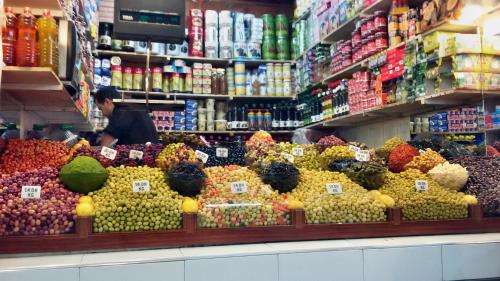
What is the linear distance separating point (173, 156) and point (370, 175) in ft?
3.59

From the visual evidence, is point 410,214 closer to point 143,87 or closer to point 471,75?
point 471,75

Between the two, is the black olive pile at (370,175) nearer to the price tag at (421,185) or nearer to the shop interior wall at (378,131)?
the price tag at (421,185)

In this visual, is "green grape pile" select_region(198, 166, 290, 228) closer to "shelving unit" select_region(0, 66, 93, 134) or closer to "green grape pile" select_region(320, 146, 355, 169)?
"green grape pile" select_region(320, 146, 355, 169)

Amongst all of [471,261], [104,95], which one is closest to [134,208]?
[471,261]

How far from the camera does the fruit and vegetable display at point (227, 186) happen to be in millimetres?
2066

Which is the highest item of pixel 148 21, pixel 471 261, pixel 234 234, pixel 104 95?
pixel 148 21

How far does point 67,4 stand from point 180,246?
2.13 metres

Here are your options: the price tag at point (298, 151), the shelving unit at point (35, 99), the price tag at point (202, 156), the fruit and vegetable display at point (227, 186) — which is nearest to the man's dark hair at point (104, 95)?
the shelving unit at point (35, 99)

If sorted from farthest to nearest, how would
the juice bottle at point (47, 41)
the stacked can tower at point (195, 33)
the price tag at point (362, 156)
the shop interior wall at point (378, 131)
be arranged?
the stacked can tower at point (195, 33) < the shop interior wall at point (378, 131) < the price tag at point (362, 156) < the juice bottle at point (47, 41)

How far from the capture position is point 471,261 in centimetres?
224

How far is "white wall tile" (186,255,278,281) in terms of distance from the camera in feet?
6.26

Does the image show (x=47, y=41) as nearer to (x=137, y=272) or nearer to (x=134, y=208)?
(x=134, y=208)

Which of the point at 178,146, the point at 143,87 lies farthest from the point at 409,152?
the point at 143,87

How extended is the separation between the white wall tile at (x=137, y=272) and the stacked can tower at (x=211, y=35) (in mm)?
4797
